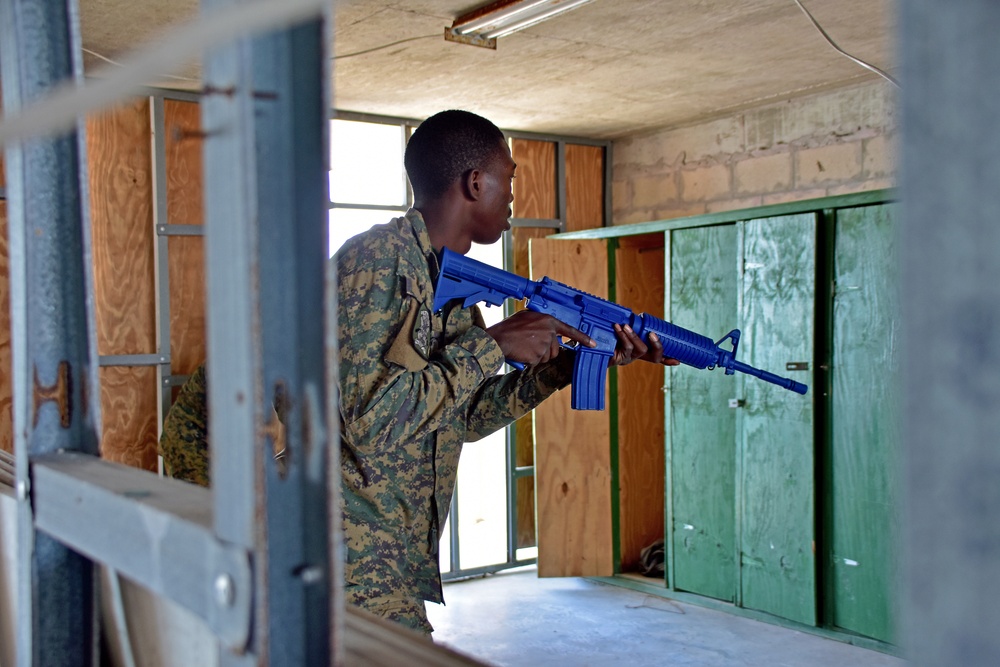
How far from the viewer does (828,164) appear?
4.46 metres

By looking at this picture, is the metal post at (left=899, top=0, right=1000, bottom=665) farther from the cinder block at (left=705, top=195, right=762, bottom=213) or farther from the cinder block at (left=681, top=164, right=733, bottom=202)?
the cinder block at (left=681, top=164, right=733, bottom=202)

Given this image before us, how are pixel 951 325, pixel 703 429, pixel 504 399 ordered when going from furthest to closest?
pixel 703 429 < pixel 504 399 < pixel 951 325

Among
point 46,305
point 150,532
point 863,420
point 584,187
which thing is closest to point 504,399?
point 46,305

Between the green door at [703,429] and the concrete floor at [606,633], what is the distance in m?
0.22

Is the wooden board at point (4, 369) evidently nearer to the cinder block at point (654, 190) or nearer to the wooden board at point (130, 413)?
the wooden board at point (130, 413)

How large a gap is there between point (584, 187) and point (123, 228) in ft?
8.67

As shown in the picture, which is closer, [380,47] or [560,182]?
[380,47]

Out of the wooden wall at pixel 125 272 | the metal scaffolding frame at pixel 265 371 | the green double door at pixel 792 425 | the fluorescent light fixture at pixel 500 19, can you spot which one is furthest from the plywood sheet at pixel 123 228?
the metal scaffolding frame at pixel 265 371

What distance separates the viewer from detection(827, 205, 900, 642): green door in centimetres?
372

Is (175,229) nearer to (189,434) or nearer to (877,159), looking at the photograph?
(189,434)

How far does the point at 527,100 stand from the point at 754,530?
7.60ft

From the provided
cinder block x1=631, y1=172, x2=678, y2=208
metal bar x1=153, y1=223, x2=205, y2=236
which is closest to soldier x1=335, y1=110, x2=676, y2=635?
metal bar x1=153, y1=223, x2=205, y2=236

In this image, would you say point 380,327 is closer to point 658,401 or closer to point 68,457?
point 68,457

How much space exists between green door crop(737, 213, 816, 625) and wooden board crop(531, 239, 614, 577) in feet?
3.14
